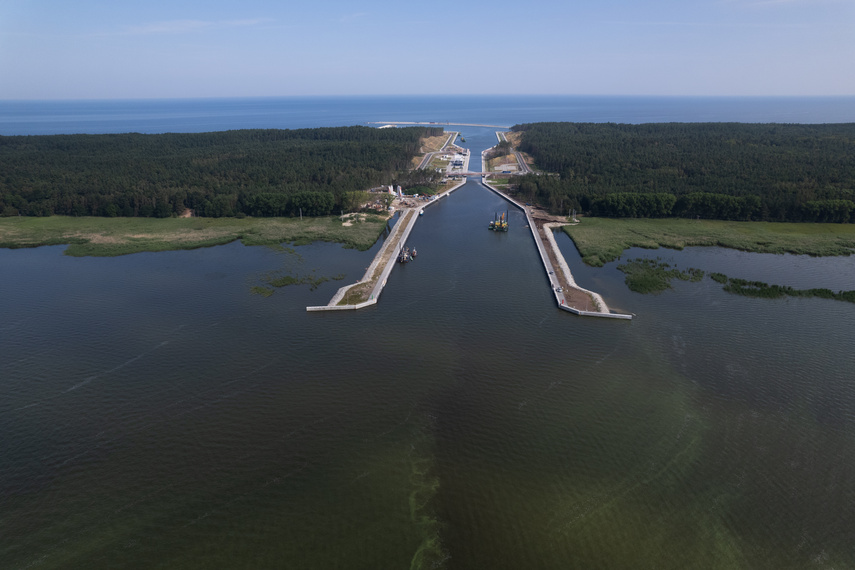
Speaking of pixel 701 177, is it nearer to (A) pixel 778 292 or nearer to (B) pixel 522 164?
(A) pixel 778 292

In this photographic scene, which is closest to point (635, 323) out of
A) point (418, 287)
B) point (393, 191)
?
point (418, 287)

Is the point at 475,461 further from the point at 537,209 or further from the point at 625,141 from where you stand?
the point at 625,141

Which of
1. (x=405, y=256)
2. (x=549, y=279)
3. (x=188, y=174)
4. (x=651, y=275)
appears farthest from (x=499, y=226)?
(x=188, y=174)

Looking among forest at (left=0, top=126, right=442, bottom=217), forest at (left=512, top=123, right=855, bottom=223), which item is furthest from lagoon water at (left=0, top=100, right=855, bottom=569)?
forest at (left=0, top=126, right=442, bottom=217)

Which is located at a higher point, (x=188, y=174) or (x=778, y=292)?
(x=188, y=174)

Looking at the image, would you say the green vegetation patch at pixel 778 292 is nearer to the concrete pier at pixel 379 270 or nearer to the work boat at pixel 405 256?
the work boat at pixel 405 256

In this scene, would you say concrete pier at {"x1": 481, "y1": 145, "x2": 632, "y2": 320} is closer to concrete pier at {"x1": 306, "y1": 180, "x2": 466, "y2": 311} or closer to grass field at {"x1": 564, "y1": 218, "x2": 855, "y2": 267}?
grass field at {"x1": 564, "y1": 218, "x2": 855, "y2": 267}
